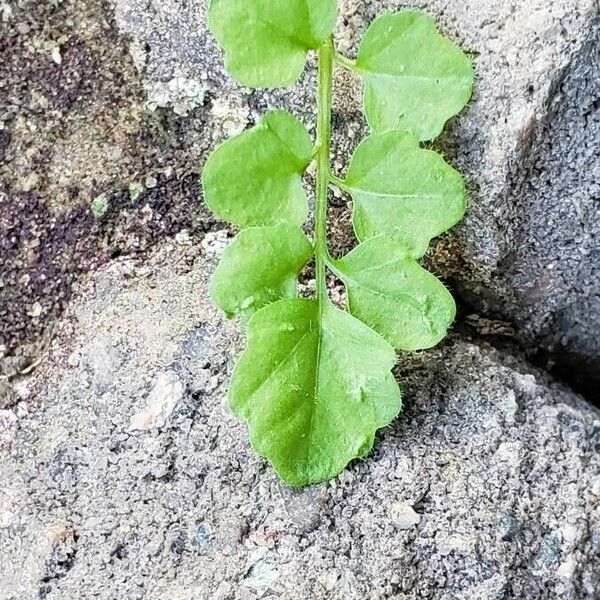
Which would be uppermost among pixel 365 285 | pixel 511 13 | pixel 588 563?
pixel 511 13

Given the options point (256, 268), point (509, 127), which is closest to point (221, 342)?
point (256, 268)

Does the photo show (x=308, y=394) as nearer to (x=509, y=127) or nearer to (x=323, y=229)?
(x=323, y=229)

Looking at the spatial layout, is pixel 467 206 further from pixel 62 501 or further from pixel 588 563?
pixel 62 501

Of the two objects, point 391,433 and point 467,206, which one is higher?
point 467,206

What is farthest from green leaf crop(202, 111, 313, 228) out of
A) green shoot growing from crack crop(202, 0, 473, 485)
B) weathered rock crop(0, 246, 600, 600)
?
weathered rock crop(0, 246, 600, 600)

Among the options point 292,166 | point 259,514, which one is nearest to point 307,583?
point 259,514
